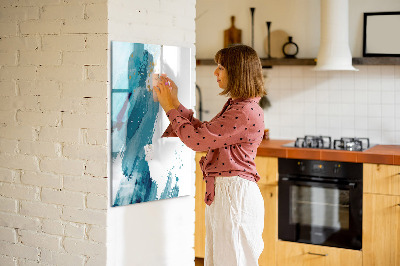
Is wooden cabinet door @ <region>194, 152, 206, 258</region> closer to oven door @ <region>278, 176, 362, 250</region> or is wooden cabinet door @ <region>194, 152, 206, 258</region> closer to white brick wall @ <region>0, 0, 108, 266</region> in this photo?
oven door @ <region>278, 176, 362, 250</region>

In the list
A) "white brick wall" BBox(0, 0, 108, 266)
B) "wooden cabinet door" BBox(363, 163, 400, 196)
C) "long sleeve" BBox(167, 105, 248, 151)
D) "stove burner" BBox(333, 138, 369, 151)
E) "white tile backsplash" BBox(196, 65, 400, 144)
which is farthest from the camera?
"white tile backsplash" BBox(196, 65, 400, 144)

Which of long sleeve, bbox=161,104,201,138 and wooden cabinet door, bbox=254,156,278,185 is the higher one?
long sleeve, bbox=161,104,201,138

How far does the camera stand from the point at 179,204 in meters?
3.08

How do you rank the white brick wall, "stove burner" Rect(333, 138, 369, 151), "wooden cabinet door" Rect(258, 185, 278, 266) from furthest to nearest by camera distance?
"wooden cabinet door" Rect(258, 185, 278, 266)
"stove burner" Rect(333, 138, 369, 151)
the white brick wall

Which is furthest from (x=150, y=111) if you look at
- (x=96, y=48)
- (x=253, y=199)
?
(x=253, y=199)

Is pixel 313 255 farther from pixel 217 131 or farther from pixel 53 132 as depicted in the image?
pixel 53 132

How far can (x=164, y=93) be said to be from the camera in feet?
9.28

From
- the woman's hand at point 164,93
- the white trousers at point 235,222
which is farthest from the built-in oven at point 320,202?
the woman's hand at point 164,93

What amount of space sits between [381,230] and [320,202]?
0.45 meters

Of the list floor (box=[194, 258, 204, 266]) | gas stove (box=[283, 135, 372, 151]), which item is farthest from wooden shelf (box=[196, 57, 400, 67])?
floor (box=[194, 258, 204, 266])

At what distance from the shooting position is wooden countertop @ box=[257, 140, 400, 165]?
381 centimetres

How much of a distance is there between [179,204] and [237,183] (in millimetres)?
516

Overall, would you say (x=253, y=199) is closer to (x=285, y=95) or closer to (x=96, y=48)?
(x=96, y=48)

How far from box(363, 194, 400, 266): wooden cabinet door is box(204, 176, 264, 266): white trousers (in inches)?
56.5
